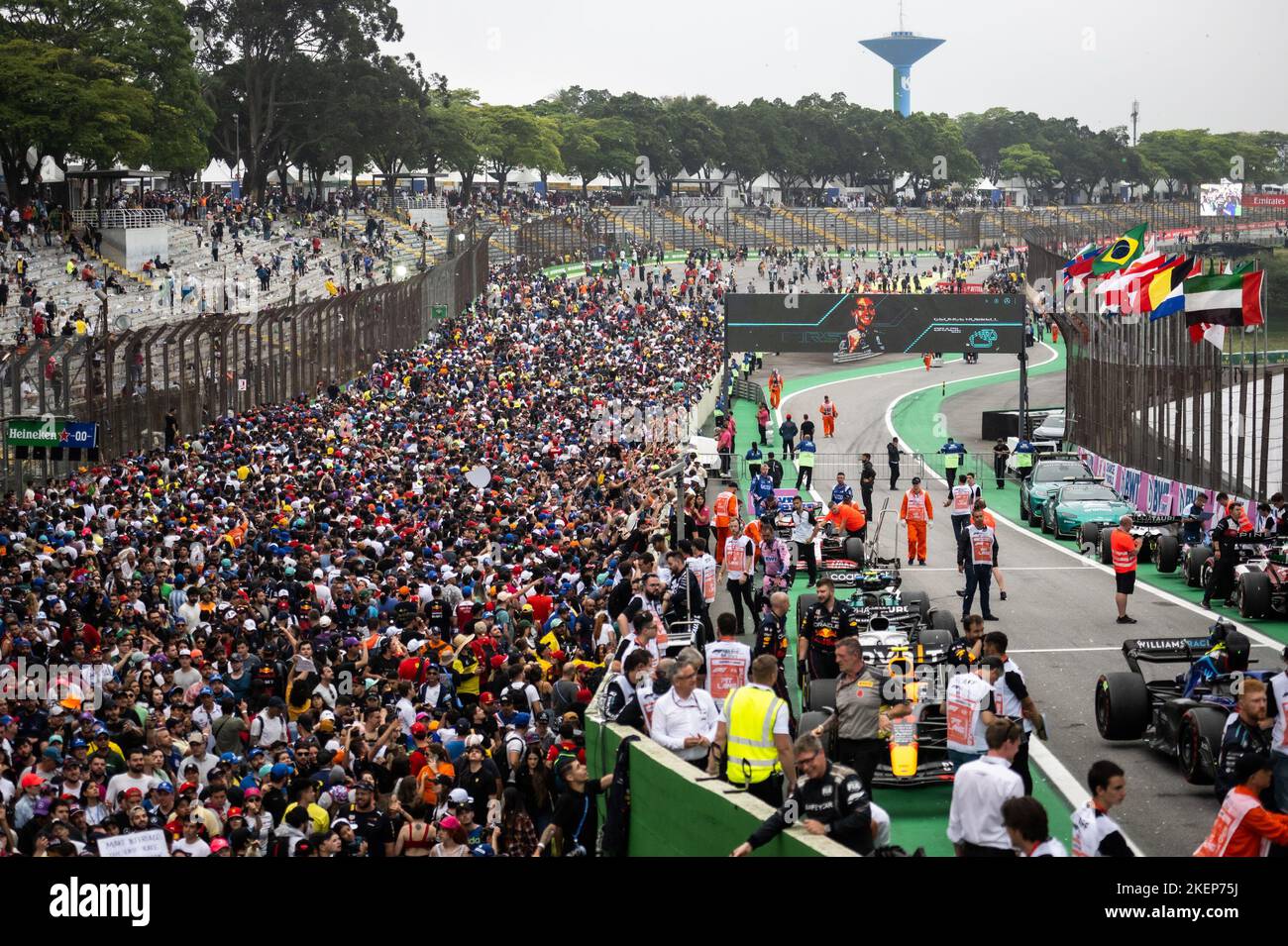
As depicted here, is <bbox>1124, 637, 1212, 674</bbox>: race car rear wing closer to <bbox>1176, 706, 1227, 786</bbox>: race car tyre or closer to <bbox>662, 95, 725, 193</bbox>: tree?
<bbox>1176, 706, 1227, 786</bbox>: race car tyre

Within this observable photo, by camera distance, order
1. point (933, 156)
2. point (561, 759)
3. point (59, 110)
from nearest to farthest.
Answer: point (561, 759) → point (59, 110) → point (933, 156)

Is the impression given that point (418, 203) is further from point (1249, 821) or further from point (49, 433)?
point (1249, 821)

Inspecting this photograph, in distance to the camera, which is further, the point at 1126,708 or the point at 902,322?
the point at 902,322

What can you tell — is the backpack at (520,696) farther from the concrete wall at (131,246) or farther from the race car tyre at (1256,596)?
the concrete wall at (131,246)

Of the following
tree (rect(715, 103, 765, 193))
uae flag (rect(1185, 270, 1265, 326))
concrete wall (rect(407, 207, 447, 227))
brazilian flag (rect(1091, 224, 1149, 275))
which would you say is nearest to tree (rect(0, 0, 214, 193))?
concrete wall (rect(407, 207, 447, 227))

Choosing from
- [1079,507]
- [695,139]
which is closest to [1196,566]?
[1079,507]

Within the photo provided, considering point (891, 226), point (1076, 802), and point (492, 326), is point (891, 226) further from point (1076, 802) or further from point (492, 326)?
point (1076, 802)
